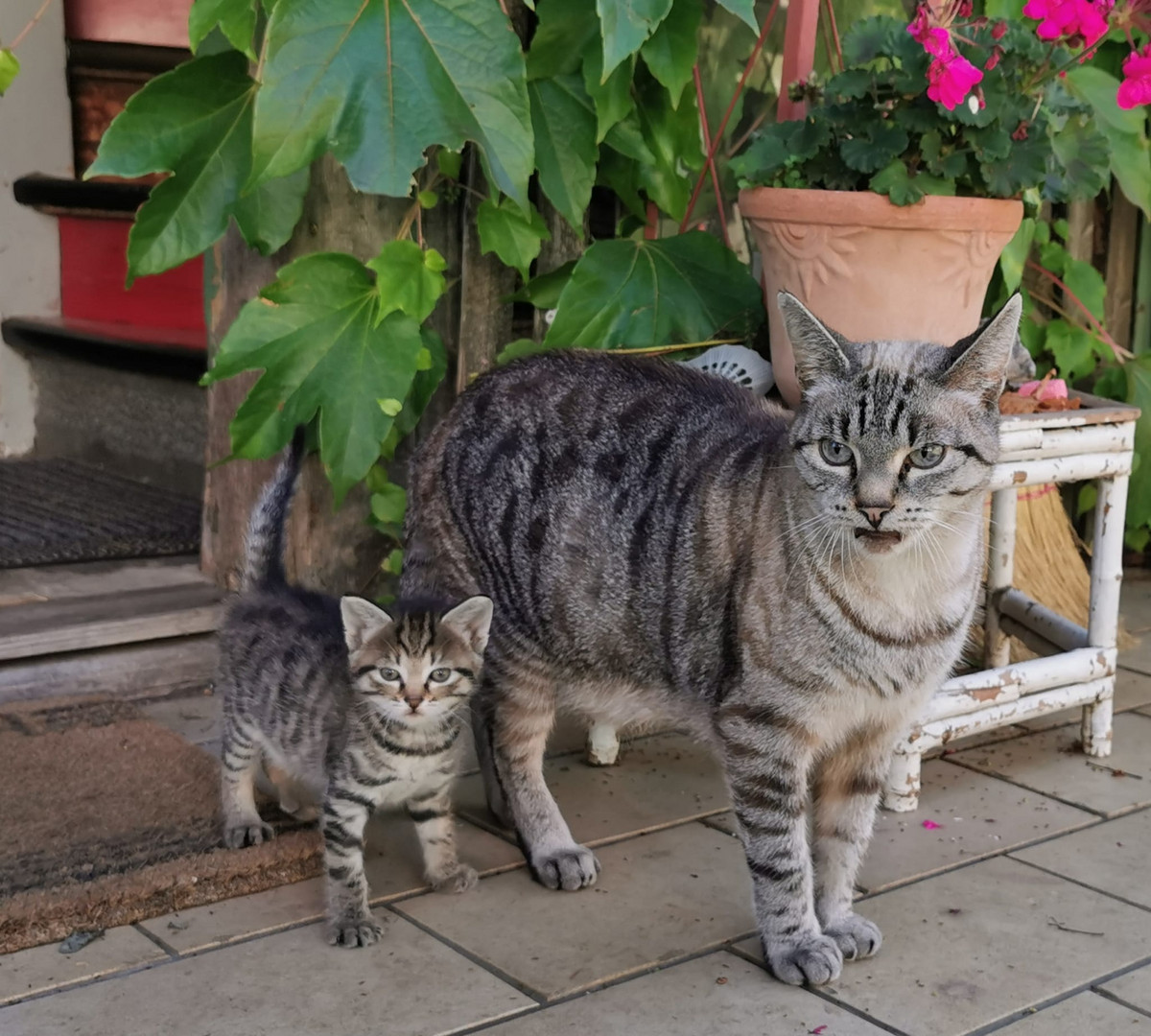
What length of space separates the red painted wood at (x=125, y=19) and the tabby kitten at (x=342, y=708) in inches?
114

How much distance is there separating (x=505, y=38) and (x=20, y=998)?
1.86 metres

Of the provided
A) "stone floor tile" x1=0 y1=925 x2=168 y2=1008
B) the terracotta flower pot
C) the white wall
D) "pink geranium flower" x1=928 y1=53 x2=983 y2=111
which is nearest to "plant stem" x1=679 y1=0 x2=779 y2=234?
the terracotta flower pot

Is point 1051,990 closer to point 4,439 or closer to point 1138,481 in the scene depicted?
point 1138,481

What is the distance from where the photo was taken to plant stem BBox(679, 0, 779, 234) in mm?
3451

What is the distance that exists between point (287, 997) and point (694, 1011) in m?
0.64

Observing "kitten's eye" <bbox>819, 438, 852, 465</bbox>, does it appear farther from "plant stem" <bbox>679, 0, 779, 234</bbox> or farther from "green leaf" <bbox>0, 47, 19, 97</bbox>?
"green leaf" <bbox>0, 47, 19, 97</bbox>

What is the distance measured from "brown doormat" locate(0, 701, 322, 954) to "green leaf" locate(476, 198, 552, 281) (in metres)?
1.31

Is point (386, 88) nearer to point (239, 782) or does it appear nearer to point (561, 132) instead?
point (561, 132)

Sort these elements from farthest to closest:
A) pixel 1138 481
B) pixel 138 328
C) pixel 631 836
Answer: pixel 138 328, pixel 1138 481, pixel 631 836

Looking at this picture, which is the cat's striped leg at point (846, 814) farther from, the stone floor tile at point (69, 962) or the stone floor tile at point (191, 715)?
the stone floor tile at point (191, 715)

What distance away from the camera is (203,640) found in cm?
369

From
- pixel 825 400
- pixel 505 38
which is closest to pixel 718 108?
pixel 505 38

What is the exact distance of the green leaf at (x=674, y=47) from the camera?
309 centimetres

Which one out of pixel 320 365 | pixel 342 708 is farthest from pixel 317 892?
pixel 320 365
